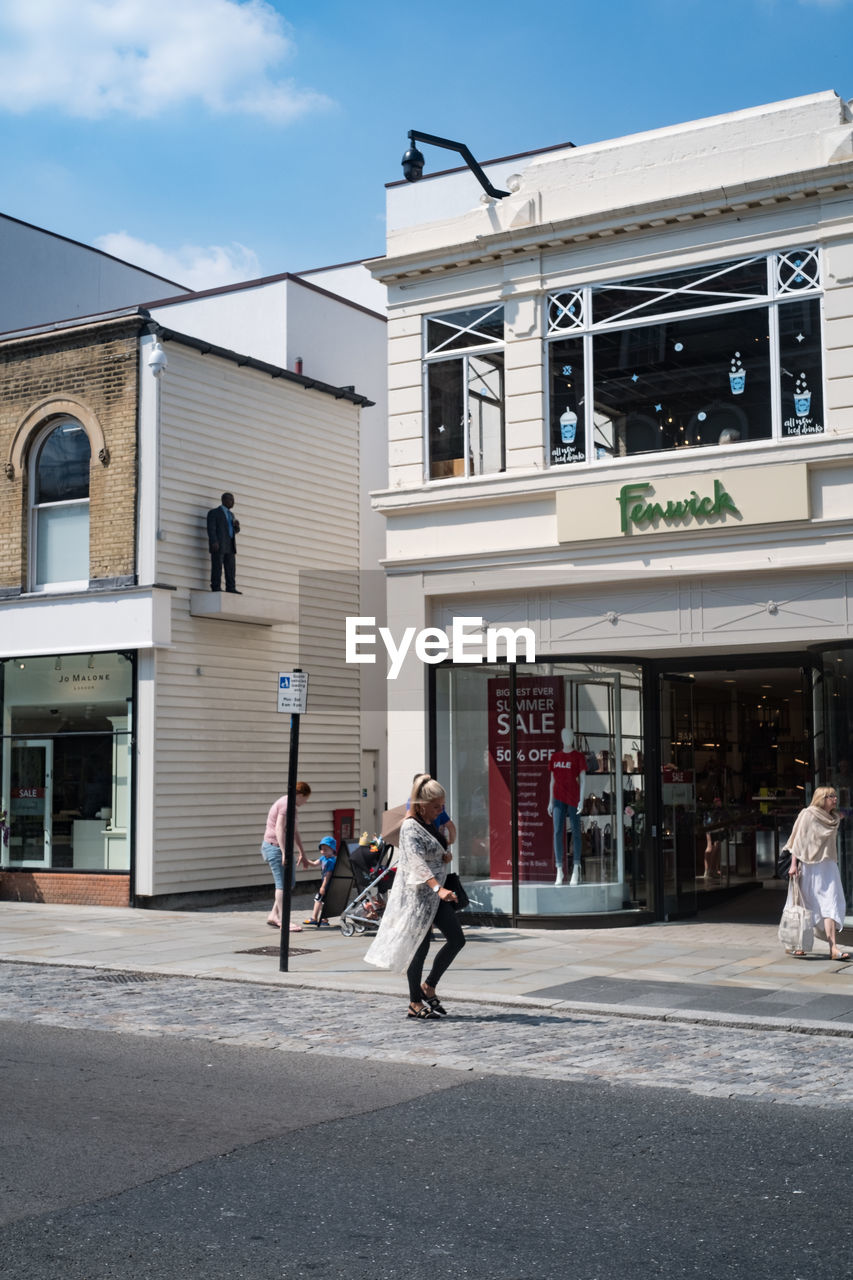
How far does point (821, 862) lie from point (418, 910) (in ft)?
15.2

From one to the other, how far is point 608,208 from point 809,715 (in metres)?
6.28

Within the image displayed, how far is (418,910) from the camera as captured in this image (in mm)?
10328

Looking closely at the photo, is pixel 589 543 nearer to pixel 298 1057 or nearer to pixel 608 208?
pixel 608 208

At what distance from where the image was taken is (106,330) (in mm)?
19453

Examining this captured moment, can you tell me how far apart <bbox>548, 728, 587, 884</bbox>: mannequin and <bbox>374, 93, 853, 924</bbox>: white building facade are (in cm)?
6

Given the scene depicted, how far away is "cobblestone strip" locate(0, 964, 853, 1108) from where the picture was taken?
8492 millimetres

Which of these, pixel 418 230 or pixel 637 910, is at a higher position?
pixel 418 230

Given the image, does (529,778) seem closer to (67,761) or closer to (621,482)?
(621,482)

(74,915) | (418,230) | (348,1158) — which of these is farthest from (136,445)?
(348,1158)

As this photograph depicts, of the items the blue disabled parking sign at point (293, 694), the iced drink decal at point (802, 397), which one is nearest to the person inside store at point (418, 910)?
the blue disabled parking sign at point (293, 694)

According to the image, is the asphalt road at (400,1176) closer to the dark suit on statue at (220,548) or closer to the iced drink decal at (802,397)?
the iced drink decal at (802,397)

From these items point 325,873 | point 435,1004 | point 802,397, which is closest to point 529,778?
point 325,873

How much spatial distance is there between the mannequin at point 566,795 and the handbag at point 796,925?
10.9 feet

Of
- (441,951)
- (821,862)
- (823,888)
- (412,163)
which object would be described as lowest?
(441,951)
